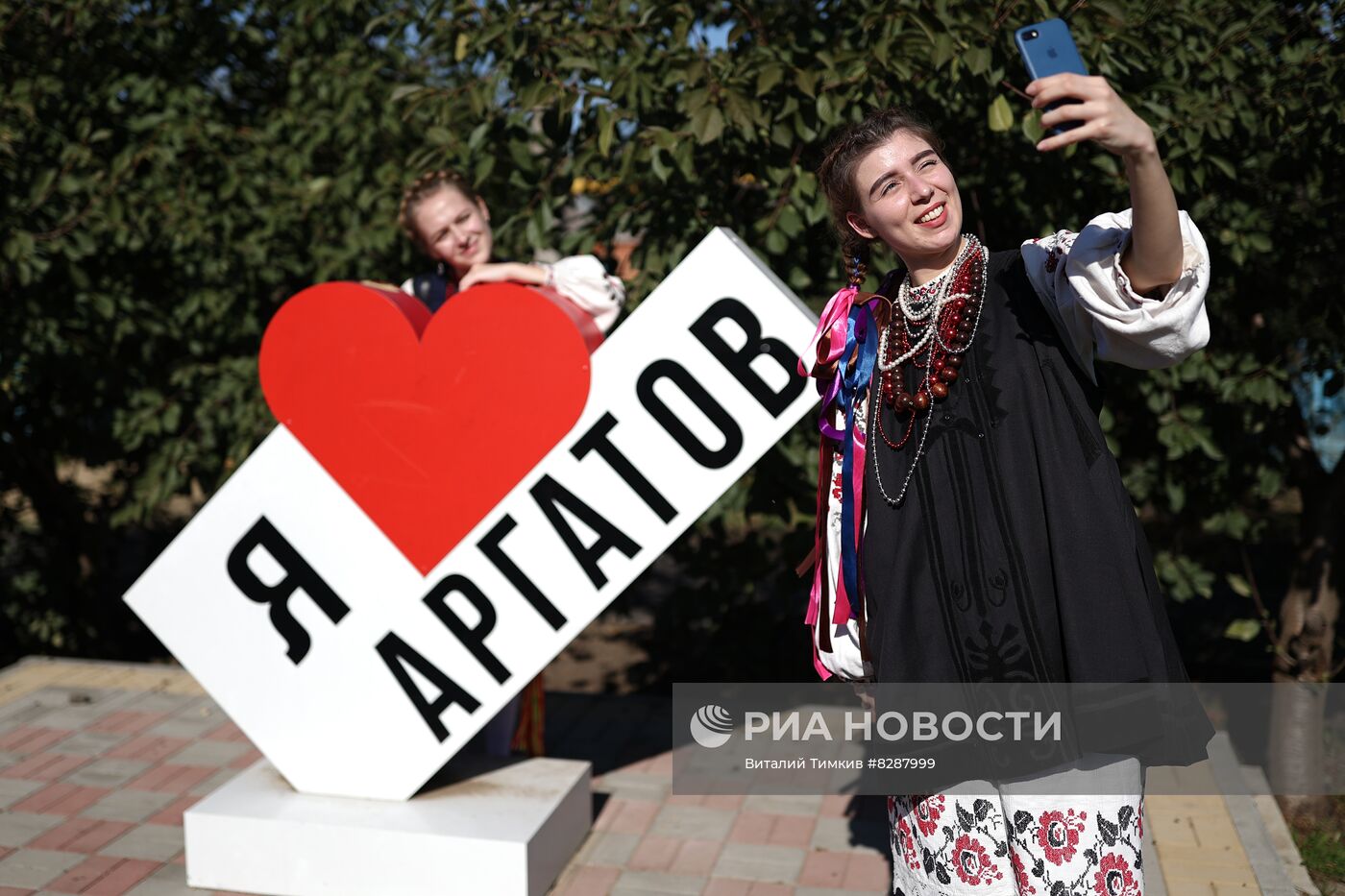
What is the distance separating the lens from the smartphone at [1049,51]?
1.62 meters

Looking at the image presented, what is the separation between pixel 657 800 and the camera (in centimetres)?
357

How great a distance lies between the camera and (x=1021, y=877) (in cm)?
195

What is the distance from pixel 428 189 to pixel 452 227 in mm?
121

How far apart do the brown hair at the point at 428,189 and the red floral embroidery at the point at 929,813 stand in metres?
1.84

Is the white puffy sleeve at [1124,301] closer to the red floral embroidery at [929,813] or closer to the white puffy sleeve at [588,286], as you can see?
the red floral embroidery at [929,813]

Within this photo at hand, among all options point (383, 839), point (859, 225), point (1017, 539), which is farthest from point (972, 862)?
point (383, 839)

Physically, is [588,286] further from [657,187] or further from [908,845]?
[908,845]

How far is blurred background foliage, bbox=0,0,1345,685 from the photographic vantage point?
3.07m

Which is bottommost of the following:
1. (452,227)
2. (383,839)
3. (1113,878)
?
(1113,878)

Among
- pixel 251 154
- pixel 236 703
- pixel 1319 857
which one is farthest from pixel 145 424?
pixel 1319 857

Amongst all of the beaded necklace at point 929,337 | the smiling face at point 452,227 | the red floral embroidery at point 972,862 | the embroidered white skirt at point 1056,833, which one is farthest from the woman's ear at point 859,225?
the smiling face at point 452,227

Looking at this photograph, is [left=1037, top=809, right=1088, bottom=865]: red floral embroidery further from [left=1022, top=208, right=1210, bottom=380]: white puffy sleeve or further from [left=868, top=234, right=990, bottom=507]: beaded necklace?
[left=1022, top=208, right=1210, bottom=380]: white puffy sleeve

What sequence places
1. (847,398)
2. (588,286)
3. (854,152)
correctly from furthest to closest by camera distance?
(588,286)
(847,398)
(854,152)

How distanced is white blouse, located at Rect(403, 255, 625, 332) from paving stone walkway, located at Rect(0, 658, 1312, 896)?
1.39 m
